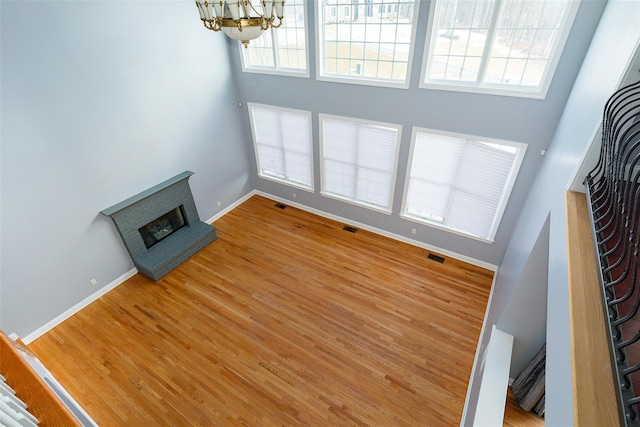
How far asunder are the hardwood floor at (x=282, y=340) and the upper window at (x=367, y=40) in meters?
3.15

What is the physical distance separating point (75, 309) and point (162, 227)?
1.84m

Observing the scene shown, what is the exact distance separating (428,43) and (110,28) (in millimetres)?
4489

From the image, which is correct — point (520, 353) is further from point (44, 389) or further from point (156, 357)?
point (156, 357)

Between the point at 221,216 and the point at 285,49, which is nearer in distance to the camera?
the point at 285,49

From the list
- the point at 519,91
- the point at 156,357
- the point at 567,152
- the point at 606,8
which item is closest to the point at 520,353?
the point at 567,152

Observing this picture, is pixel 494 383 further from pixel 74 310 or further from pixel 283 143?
pixel 74 310

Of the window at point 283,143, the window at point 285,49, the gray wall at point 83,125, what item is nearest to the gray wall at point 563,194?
the window at point 285,49

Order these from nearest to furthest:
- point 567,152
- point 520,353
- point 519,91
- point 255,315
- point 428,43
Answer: point 567,152 → point 520,353 → point 519,91 → point 428,43 → point 255,315

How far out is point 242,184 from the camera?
289 inches

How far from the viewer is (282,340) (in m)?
4.25

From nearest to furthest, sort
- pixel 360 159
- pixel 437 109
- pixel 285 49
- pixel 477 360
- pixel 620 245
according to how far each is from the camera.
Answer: pixel 620 245 → pixel 477 360 → pixel 437 109 → pixel 285 49 → pixel 360 159

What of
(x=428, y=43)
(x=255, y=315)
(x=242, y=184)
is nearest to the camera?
(x=428, y=43)

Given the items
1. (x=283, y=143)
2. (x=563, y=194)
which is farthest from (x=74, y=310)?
(x=563, y=194)

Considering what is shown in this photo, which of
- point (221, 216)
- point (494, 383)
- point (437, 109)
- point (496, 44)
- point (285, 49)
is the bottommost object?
point (221, 216)
